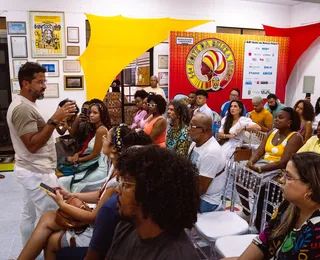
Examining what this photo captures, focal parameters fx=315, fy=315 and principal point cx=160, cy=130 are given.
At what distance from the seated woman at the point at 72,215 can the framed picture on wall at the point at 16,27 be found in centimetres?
454

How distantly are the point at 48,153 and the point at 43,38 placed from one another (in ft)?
13.6

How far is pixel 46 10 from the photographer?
5832 millimetres

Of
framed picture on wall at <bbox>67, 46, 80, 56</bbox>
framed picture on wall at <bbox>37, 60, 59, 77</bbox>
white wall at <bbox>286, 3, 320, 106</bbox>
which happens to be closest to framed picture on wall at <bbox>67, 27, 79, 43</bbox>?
framed picture on wall at <bbox>67, 46, 80, 56</bbox>

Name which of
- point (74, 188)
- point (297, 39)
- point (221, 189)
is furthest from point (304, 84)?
point (74, 188)

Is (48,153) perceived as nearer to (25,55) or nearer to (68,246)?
(68,246)

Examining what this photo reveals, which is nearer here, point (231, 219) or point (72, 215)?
point (72, 215)

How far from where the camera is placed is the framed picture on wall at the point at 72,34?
600cm

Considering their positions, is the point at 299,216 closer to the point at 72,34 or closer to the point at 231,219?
the point at 231,219

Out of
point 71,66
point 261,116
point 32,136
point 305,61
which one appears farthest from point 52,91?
point 305,61

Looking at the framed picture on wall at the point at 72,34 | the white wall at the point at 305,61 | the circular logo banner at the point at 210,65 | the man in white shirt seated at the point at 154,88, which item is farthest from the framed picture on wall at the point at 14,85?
the white wall at the point at 305,61

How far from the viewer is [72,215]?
76.0 inches

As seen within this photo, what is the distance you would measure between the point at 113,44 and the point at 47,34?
1.25 m

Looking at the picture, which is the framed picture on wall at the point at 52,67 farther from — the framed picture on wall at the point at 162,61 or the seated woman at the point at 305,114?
the seated woman at the point at 305,114

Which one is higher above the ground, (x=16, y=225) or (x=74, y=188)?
(x=74, y=188)
